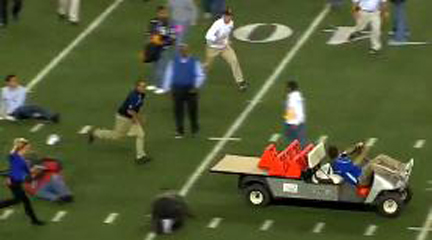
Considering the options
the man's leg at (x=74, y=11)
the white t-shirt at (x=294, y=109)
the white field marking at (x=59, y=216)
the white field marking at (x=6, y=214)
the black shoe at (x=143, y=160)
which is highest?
the white t-shirt at (x=294, y=109)

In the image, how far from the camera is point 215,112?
27.6m

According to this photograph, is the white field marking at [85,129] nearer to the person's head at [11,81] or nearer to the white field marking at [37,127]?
the white field marking at [37,127]

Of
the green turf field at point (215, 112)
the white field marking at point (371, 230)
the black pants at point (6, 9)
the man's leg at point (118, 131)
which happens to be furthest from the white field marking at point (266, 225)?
the black pants at point (6, 9)

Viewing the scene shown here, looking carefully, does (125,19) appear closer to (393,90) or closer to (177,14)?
(177,14)

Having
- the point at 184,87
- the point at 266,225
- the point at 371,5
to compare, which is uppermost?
the point at 371,5

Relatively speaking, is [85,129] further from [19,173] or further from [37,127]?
[19,173]

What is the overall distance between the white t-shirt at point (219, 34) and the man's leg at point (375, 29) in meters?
3.19

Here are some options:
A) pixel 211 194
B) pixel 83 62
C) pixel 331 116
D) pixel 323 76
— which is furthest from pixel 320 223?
pixel 83 62

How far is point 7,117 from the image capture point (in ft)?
90.3

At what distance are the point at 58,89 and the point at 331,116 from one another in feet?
18.2

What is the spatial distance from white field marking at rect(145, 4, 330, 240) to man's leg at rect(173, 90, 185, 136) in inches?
32.3

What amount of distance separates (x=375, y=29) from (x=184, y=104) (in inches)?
206

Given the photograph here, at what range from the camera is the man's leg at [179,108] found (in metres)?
26.3

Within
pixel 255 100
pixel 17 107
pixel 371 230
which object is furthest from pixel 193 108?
pixel 371 230
